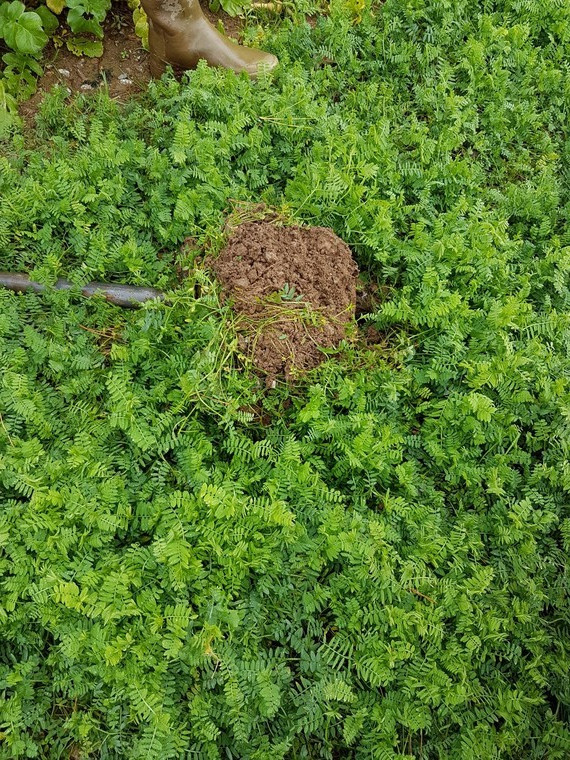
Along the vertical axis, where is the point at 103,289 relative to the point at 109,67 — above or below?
below

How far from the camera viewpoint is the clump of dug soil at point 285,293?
2.93 m

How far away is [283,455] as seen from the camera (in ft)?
8.74

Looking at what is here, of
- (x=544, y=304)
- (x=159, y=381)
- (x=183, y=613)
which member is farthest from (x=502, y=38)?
(x=183, y=613)

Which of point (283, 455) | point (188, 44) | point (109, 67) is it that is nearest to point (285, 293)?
point (283, 455)

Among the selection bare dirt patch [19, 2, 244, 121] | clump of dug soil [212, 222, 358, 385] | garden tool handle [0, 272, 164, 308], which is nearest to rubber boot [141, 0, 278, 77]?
bare dirt patch [19, 2, 244, 121]

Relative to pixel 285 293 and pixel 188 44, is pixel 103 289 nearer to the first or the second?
pixel 285 293

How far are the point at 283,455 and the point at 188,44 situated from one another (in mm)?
2720

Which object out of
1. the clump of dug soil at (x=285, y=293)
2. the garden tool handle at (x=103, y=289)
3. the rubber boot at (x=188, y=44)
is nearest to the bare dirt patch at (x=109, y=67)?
the rubber boot at (x=188, y=44)

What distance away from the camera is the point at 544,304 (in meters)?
3.31

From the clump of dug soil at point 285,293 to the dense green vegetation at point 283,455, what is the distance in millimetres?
119

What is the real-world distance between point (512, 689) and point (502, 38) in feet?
13.5

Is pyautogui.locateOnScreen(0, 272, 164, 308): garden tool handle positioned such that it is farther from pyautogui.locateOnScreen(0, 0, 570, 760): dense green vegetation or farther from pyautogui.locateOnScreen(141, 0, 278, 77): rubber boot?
pyautogui.locateOnScreen(141, 0, 278, 77): rubber boot

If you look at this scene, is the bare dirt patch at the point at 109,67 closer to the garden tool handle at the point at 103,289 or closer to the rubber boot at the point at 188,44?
the rubber boot at the point at 188,44

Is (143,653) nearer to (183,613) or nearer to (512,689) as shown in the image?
(183,613)
